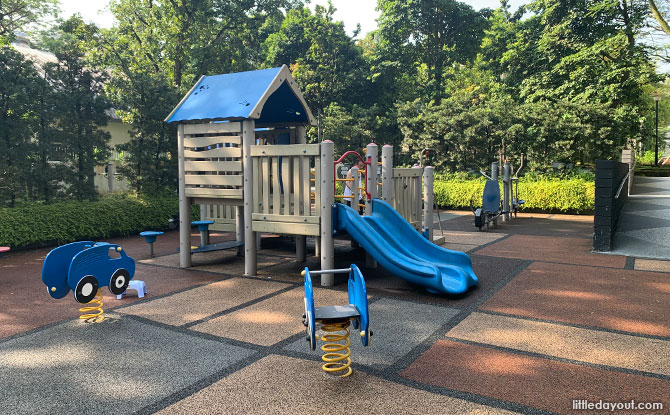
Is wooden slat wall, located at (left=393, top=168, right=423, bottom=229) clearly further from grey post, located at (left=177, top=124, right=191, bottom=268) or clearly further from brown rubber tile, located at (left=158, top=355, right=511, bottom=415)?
brown rubber tile, located at (left=158, top=355, right=511, bottom=415)

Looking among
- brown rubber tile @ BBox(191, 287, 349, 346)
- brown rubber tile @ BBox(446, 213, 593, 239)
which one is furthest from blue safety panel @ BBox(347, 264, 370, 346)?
brown rubber tile @ BBox(446, 213, 593, 239)

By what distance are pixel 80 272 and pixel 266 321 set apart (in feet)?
6.95

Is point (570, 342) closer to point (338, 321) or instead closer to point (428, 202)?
point (338, 321)

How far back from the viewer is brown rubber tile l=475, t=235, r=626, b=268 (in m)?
8.76

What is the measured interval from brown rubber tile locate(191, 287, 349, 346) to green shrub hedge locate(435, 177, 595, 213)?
10046mm

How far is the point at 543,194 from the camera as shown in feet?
57.0

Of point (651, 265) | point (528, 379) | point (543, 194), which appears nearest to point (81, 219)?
point (528, 379)

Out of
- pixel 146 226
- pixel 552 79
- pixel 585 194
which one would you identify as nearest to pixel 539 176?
pixel 585 194

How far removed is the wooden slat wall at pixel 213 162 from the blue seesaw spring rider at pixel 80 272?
Answer: 8.66 feet

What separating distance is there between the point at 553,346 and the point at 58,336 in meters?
4.84

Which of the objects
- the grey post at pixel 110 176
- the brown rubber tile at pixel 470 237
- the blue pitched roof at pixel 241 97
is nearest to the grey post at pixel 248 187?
the blue pitched roof at pixel 241 97

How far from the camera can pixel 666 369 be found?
3.92 meters

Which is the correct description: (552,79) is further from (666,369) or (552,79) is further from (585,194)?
(666,369)

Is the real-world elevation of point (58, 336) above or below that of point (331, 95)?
below
